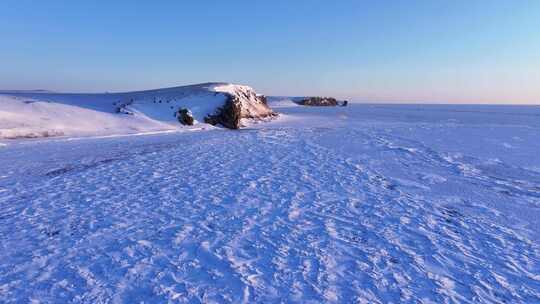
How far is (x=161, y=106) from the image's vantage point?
23.8m

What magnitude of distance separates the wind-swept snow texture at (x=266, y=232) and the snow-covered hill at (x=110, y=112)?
673cm

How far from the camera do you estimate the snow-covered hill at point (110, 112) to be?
15844 millimetres

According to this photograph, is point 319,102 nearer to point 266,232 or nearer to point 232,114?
point 232,114

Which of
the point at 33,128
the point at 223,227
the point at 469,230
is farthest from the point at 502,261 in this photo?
the point at 33,128

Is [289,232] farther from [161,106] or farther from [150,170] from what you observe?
[161,106]

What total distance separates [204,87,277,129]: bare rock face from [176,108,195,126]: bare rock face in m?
1.52

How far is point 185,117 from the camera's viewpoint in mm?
22281

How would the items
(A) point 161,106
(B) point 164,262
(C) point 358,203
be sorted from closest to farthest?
(B) point 164,262 < (C) point 358,203 < (A) point 161,106

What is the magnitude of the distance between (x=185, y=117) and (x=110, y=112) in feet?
15.3

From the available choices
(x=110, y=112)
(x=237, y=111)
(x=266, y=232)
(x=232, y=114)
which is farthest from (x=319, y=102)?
(x=266, y=232)

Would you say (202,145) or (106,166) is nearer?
(106,166)

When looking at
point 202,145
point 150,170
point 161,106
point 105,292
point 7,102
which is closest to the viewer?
point 105,292

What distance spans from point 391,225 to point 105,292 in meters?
4.23

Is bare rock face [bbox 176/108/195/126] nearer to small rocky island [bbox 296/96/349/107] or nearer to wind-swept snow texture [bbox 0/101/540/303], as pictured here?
wind-swept snow texture [bbox 0/101/540/303]
